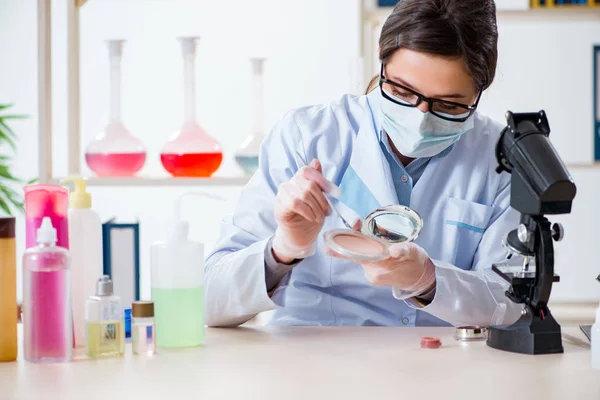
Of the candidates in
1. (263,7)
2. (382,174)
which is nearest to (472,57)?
(382,174)

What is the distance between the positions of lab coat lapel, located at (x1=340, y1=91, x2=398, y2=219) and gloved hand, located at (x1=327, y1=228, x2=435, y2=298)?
0.29m

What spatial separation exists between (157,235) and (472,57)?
5.62 ft

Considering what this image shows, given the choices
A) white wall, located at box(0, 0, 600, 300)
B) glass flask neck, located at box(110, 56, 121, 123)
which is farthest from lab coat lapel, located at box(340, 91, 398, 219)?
white wall, located at box(0, 0, 600, 300)

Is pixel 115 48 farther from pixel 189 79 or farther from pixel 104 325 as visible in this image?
pixel 104 325

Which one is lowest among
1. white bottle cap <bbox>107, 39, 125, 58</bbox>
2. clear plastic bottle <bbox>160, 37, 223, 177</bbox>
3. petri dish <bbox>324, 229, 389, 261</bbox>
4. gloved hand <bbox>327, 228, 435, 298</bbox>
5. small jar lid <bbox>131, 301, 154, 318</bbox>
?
small jar lid <bbox>131, 301, 154, 318</bbox>

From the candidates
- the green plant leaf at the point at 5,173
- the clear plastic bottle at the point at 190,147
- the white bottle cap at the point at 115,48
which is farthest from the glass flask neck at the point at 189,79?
the green plant leaf at the point at 5,173

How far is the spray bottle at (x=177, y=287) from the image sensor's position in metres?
1.33

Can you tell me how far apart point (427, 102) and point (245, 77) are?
147 cm

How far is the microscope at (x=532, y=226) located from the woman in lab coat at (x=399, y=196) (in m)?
0.21

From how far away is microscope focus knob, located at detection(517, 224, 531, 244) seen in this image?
1.28m

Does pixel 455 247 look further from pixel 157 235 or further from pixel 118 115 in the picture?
pixel 157 235

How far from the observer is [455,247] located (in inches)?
69.8

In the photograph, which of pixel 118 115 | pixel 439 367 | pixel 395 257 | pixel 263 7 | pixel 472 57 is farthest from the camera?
pixel 263 7

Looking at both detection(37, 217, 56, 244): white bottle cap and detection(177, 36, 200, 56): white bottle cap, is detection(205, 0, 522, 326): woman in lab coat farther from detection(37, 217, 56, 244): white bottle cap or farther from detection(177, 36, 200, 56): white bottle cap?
detection(177, 36, 200, 56): white bottle cap
